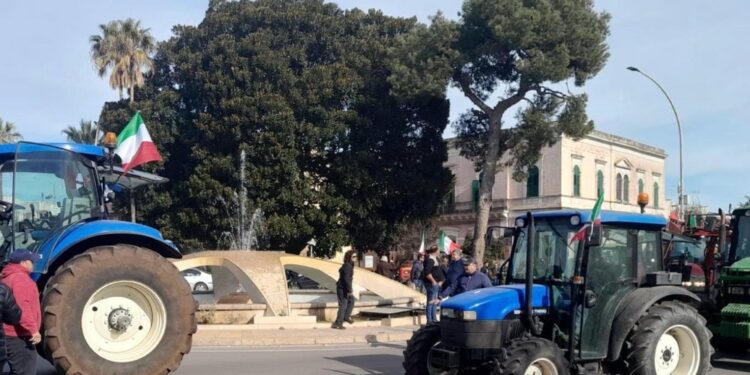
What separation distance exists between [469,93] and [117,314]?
86.2 feet

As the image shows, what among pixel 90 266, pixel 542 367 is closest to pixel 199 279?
pixel 90 266

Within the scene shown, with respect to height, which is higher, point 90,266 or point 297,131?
point 297,131

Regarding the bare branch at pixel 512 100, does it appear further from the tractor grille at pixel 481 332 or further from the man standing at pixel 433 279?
the tractor grille at pixel 481 332

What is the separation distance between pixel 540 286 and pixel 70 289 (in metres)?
4.81

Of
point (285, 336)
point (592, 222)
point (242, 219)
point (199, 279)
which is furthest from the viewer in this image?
point (199, 279)

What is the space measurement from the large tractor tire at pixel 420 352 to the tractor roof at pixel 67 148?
13.1 ft

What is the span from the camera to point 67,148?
827 cm

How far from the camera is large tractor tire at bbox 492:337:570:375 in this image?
24.8 feet

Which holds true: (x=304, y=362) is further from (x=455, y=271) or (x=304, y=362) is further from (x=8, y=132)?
(x=8, y=132)

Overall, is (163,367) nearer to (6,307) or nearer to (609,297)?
(6,307)

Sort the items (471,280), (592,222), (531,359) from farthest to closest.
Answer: (471,280)
(592,222)
(531,359)

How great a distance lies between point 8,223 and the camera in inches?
314

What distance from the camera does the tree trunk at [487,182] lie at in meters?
31.7

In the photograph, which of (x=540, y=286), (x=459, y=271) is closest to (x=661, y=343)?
(x=540, y=286)
